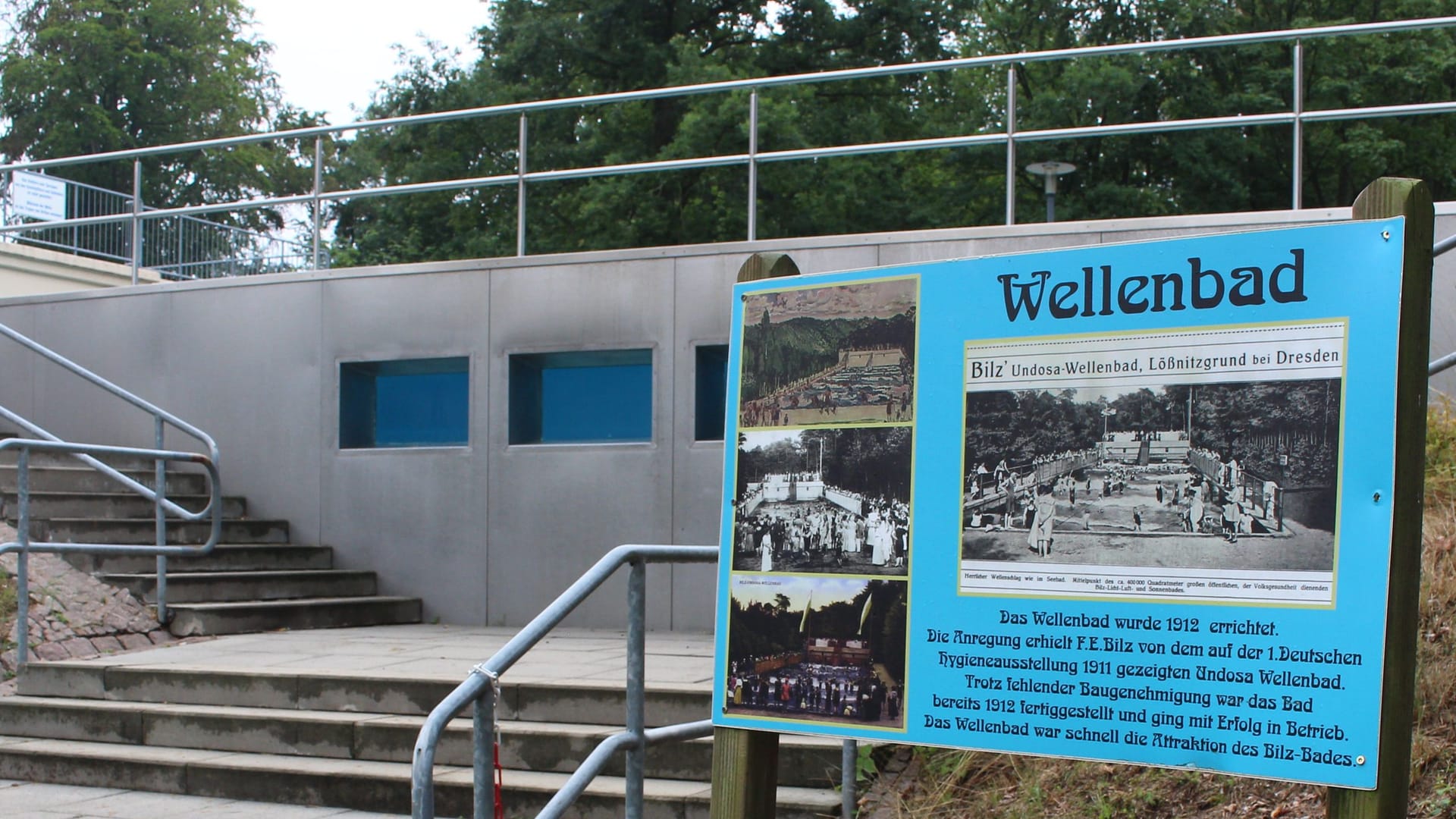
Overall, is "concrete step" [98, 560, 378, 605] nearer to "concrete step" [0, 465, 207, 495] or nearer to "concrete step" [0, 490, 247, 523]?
"concrete step" [0, 490, 247, 523]

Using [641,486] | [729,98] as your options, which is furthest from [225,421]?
[729,98]

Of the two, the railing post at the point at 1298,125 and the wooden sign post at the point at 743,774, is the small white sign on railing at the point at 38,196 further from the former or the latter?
the wooden sign post at the point at 743,774

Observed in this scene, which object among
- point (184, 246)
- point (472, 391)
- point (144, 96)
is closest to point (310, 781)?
point (472, 391)

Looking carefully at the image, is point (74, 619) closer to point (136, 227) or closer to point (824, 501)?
point (136, 227)

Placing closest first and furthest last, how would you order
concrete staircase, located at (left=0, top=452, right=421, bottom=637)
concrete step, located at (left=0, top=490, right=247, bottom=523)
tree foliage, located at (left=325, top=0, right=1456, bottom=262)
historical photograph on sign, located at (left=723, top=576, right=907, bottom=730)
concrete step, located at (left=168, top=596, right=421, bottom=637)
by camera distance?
historical photograph on sign, located at (left=723, top=576, right=907, bottom=730) → concrete step, located at (left=168, top=596, right=421, bottom=637) → concrete staircase, located at (left=0, top=452, right=421, bottom=637) → concrete step, located at (left=0, top=490, right=247, bottom=523) → tree foliage, located at (left=325, top=0, right=1456, bottom=262)

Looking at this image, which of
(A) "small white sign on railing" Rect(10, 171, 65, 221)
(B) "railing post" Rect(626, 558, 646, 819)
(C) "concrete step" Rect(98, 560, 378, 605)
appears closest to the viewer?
(B) "railing post" Rect(626, 558, 646, 819)

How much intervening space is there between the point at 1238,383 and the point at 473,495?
812 cm

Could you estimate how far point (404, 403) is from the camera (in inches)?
442

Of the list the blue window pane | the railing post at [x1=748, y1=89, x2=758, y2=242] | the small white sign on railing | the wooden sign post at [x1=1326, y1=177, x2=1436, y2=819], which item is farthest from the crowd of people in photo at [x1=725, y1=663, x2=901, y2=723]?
the small white sign on railing

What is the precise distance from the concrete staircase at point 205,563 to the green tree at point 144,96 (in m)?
33.2

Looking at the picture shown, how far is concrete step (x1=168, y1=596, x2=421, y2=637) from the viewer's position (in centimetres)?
946

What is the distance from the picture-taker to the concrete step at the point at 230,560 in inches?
387

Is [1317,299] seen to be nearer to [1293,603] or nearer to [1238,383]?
[1238,383]

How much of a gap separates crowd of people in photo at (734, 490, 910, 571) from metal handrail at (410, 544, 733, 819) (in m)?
0.49
